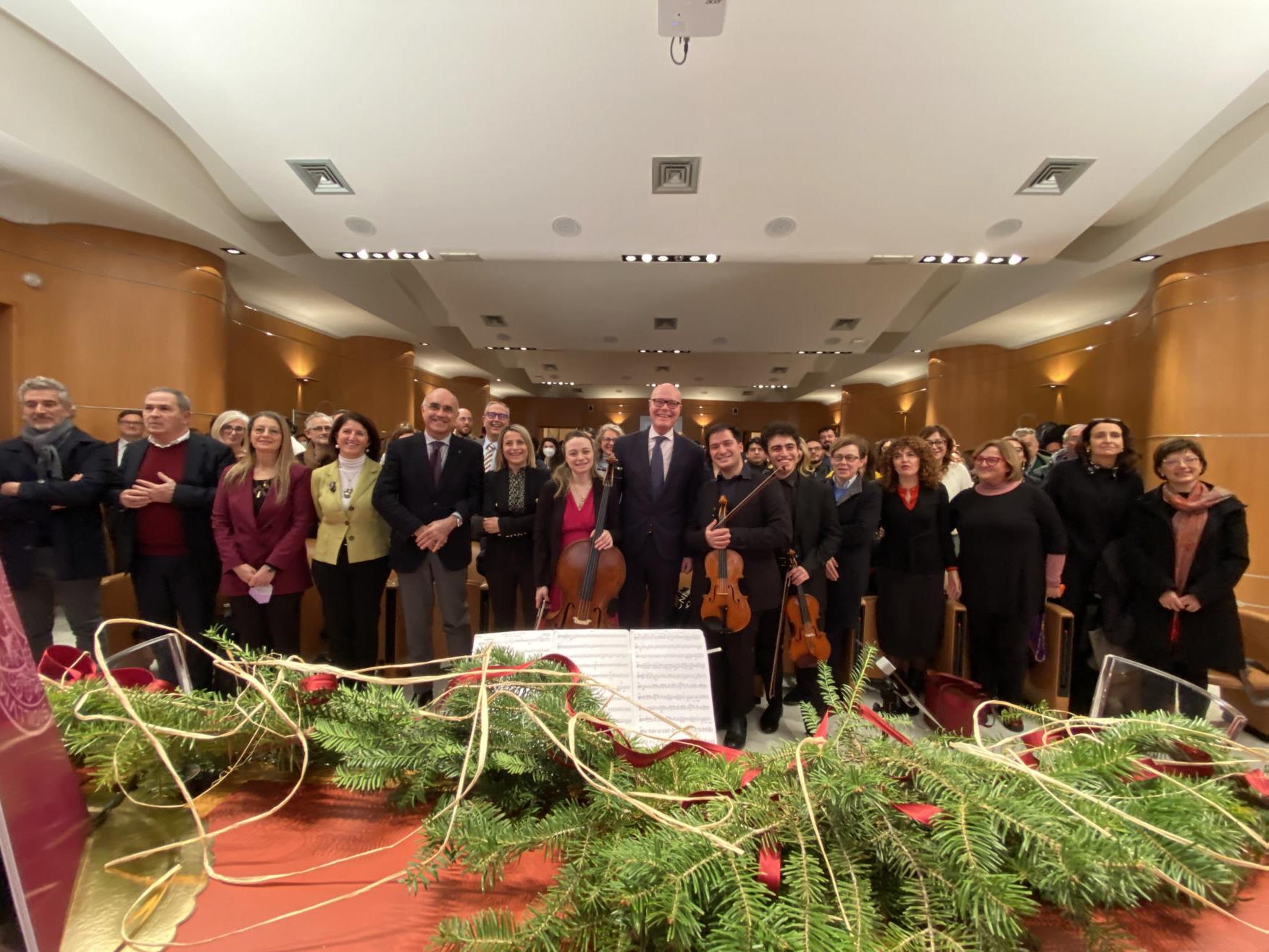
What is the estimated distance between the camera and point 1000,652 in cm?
288

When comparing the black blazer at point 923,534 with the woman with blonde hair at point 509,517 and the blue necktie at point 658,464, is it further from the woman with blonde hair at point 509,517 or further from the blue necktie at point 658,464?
the woman with blonde hair at point 509,517

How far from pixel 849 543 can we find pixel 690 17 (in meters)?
2.87

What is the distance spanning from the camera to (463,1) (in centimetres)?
280

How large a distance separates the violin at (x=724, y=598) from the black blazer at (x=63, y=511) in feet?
9.95

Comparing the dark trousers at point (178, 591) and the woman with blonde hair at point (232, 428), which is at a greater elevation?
the woman with blonde hair at point (232, 428)

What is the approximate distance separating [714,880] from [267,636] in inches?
123

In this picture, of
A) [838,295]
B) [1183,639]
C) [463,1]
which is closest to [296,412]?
[463,1]

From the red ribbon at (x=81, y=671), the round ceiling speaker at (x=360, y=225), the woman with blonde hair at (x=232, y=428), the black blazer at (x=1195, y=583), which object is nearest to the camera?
the red ribbon at (x=81, y=671)

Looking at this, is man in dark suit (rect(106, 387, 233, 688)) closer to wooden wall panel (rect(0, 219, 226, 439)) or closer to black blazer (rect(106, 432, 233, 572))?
black blazer (rect(106, 432, 233, 572))

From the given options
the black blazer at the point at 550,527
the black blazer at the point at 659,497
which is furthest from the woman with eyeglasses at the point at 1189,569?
the black blazer at the point at 550,527

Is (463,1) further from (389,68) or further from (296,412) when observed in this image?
(296,412)

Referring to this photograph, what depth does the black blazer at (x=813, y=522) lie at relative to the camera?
2938mm

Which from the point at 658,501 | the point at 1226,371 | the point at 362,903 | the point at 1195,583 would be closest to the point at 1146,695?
the point at 362,903

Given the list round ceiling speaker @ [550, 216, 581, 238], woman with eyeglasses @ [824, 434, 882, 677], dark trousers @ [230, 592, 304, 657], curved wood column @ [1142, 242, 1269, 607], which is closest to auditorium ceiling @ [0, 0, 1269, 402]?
round ceiling speaker @ [550, 216, 581, 238]
